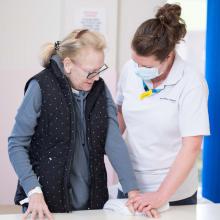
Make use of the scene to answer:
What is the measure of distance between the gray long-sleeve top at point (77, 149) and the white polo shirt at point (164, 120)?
4.6 inches

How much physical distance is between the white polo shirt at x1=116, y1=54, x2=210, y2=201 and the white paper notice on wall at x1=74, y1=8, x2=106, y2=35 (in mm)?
1483

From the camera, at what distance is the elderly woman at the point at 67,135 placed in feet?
4.74

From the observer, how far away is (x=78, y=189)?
1552 millimetres

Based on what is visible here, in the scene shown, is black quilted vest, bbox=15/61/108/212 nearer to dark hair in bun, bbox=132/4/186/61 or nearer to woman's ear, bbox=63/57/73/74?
woman's ear, bbox=63/57/73/74

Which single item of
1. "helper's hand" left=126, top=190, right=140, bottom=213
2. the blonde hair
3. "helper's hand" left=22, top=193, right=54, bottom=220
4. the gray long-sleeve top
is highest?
the blonde hair

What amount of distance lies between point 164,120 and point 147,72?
0.64 feet

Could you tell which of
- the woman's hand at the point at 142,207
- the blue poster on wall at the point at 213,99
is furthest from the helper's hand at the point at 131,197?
the blue poster on wall at the point at 213,99

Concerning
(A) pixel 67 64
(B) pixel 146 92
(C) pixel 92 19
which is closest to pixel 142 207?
(B) pixel 146 92

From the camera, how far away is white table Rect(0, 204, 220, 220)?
1424 mm

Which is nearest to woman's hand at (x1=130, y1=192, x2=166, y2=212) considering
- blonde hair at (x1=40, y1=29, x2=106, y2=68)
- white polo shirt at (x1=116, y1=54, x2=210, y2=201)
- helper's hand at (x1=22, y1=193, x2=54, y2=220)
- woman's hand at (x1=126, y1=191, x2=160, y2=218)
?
woman's hand at (x1=126, y1=191, x2=160, y2=218)

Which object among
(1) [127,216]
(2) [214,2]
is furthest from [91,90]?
(2) [214,2]

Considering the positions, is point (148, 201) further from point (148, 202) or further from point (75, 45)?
point (75, 45)

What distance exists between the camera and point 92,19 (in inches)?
128

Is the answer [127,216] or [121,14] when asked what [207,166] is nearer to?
[127,216]
